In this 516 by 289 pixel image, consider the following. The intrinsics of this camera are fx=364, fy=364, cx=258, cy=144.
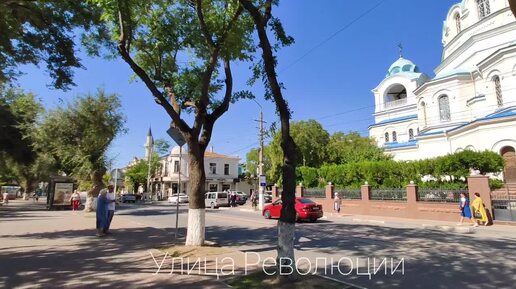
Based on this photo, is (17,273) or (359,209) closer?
(17,273)

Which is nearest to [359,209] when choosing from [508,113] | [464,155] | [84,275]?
[464,155]

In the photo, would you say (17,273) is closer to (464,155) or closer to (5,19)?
(5,19)

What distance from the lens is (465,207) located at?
19.4 m

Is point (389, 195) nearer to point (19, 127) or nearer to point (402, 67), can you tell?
point (19, 127)

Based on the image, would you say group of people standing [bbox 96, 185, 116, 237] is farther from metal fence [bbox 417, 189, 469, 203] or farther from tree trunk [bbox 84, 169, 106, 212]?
metal fence [bbox 417, 189, 469, 203]

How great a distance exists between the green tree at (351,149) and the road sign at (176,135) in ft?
95.8

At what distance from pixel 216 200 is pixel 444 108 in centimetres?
2629

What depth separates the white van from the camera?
38.9 m

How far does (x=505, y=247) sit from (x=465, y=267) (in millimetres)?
4292

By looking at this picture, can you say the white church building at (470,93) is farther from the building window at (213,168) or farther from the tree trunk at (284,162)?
the building window at (213,168)

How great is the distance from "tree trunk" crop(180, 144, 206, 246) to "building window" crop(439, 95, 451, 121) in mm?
35356

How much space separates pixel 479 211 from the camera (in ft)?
60.4

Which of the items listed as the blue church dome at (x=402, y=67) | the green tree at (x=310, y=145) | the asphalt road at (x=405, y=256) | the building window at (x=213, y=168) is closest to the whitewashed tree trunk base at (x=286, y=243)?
the asphalt road at (x=405, y=256)

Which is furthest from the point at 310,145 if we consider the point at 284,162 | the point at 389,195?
the point at 284,162
